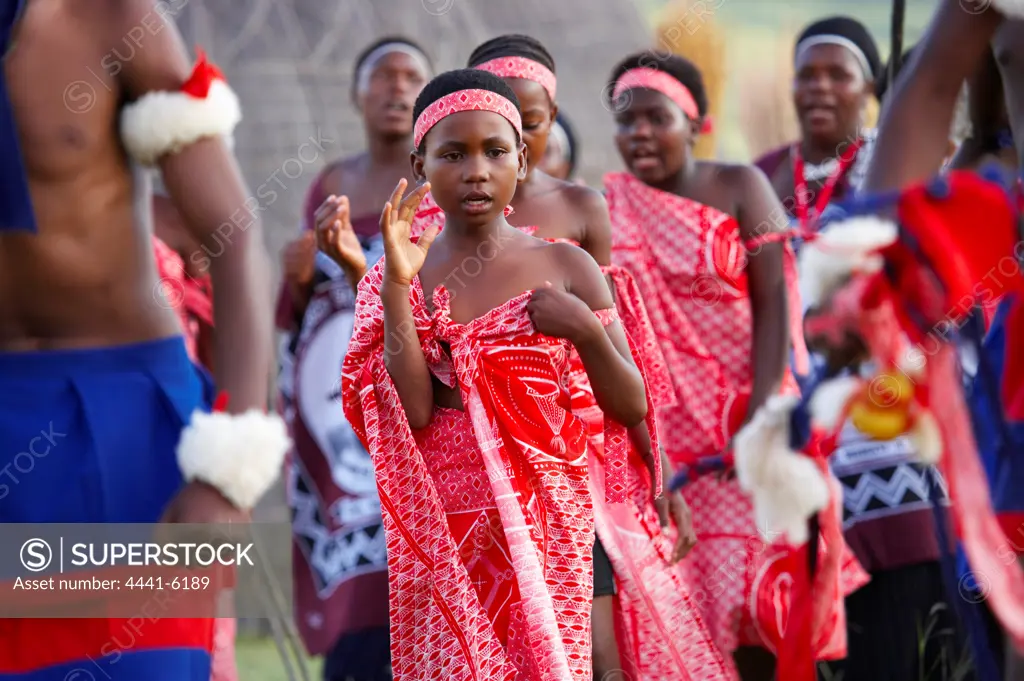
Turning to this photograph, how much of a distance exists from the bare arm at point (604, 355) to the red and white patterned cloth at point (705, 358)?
172 centimetres

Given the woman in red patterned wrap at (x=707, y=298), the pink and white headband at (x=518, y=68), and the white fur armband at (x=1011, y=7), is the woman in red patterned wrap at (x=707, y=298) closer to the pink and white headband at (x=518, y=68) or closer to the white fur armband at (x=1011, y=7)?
the pink and white headband at (x=518, y=68)

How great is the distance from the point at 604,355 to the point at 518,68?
142 centimetres

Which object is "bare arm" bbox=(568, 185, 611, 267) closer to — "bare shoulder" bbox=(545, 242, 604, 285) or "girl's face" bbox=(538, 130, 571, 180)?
"bare shoulder" bbox=(545, 242, 604, 285)

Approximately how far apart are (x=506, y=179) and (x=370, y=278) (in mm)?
469

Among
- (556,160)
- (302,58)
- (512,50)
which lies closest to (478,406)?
(512,50)

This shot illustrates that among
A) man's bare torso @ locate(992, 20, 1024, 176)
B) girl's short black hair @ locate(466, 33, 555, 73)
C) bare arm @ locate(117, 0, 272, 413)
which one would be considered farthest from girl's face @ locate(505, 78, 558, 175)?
man's bare torso @ locate(992, 20, 1024, 176)

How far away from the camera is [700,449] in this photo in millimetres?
6172

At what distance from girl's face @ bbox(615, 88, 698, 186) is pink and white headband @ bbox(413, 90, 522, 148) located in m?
1.87

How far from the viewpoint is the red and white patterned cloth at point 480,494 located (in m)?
4.18

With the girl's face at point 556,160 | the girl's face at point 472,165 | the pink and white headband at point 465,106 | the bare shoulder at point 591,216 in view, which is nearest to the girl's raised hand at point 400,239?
the girl's face at point 472,165

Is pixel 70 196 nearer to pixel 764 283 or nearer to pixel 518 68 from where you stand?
pixel 518 68

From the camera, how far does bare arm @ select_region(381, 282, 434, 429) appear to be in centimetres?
410

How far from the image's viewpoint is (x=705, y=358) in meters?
6.20

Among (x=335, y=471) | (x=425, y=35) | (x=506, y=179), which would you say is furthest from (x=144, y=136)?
(x=425, y=35)
